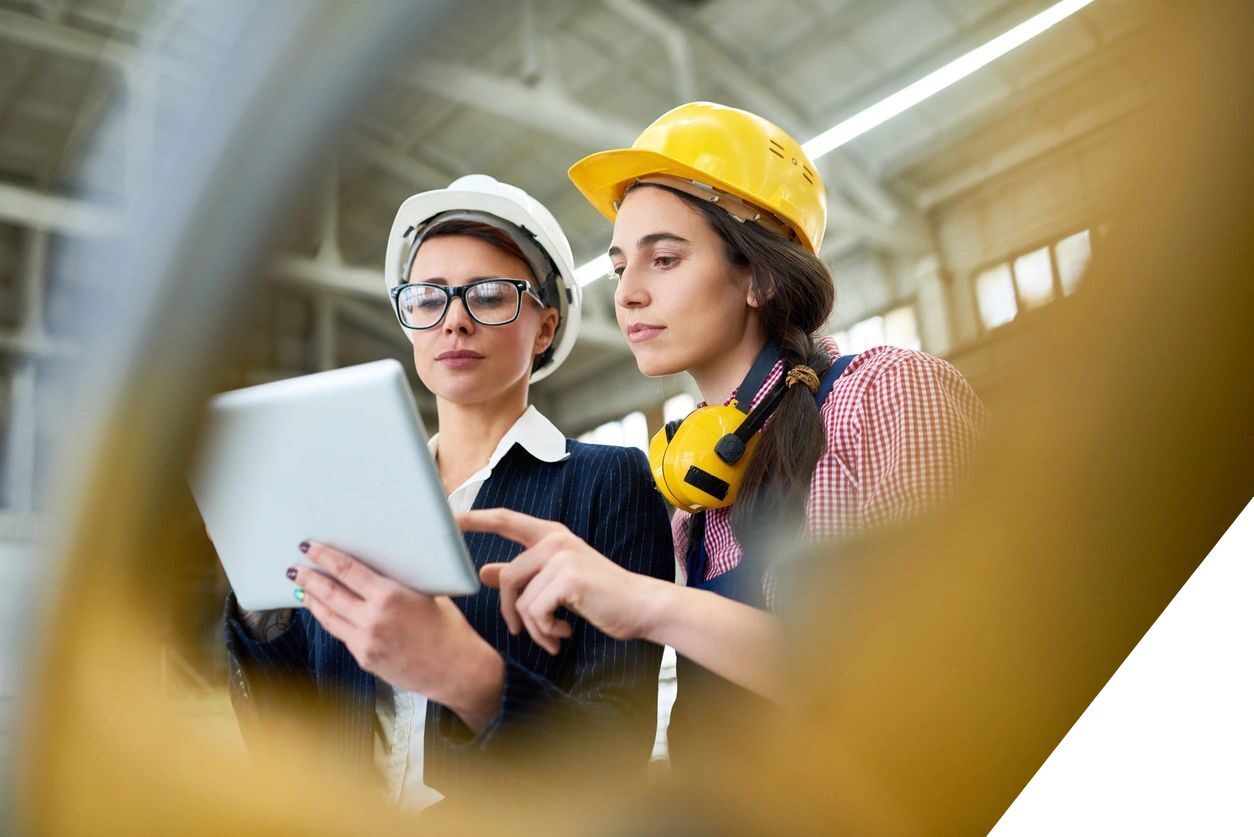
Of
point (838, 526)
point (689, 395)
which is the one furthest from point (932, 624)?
point (689, 395)

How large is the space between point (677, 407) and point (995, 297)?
178 millimetres

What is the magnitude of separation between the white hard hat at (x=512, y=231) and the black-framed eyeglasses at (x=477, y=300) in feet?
0.05

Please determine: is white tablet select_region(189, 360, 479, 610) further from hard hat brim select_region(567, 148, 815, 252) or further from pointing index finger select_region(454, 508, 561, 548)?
hard hat brim select_region(567, 148, 815, 252)

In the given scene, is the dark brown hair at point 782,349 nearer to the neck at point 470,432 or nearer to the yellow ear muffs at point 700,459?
the yellow ear muffs at point 700,459

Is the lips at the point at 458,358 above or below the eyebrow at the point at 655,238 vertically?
below

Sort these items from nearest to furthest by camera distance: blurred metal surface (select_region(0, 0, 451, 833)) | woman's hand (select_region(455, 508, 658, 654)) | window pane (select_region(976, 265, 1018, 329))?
1. blurred metal surface (select_region(0, 0, 451, 833))
2. window pane (select_region(976, 265, 1018, 329))
3. woman's hand (select_region(455, 508, 658, 654))

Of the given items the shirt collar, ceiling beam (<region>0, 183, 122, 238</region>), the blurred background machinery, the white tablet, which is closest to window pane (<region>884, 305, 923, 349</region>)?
the blurred background machinery

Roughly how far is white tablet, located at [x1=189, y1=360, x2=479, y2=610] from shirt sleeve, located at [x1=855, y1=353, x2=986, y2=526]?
8.2 inches

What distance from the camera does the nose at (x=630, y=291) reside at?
57 centimetres

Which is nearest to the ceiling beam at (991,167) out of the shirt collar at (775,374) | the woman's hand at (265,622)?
the shirt collar at (775,374)

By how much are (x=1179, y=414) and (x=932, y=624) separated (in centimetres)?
24

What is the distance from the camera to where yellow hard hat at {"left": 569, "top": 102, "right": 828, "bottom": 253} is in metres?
0.51

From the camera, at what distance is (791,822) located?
1.69ft

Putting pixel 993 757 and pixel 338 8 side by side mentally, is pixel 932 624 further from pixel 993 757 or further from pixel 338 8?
pixel 338 8
